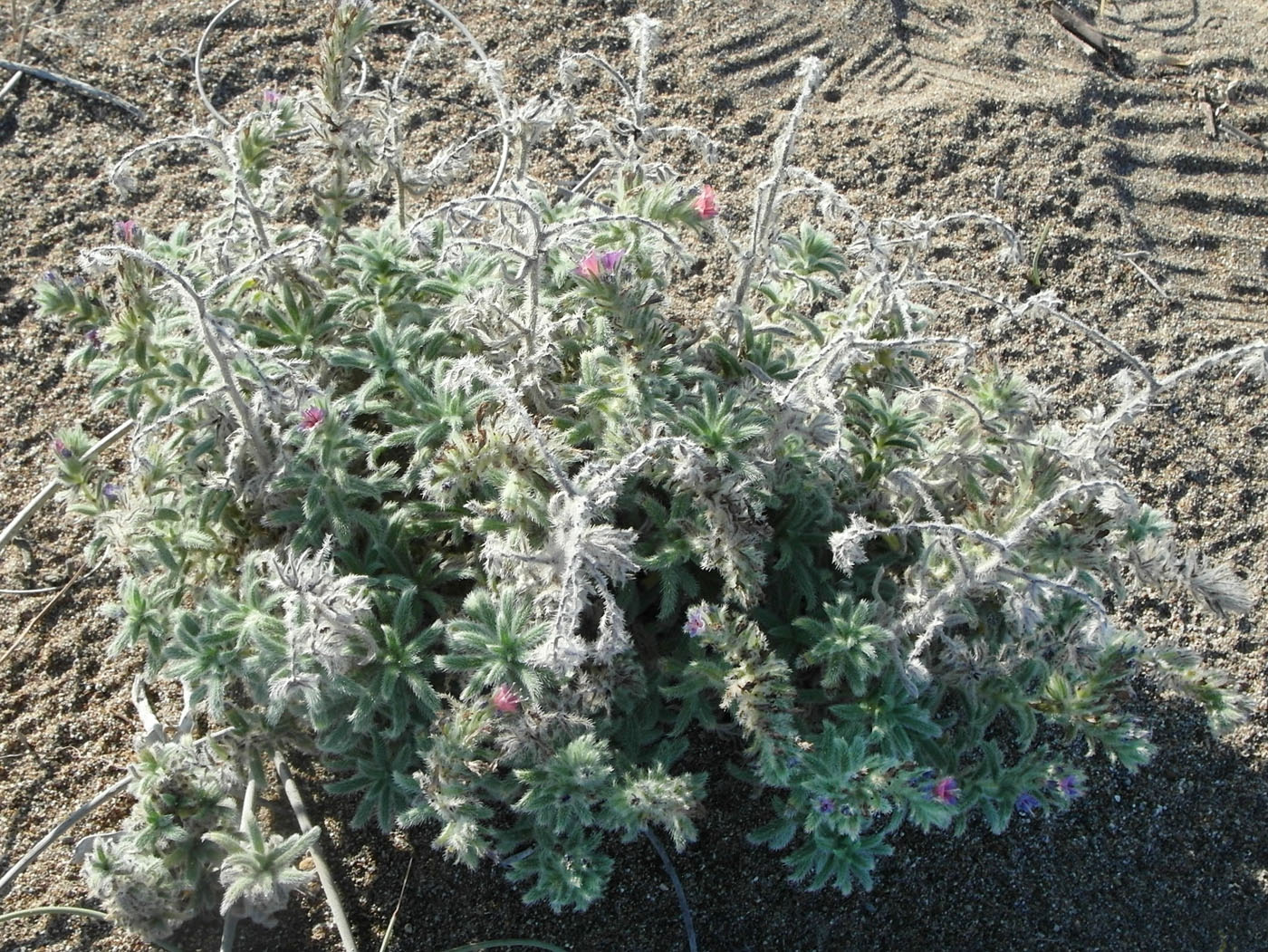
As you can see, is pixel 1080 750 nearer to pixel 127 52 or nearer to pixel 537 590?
pixel 537 590

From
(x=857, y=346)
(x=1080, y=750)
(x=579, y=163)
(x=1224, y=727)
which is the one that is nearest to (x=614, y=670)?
(x=857, y=346)

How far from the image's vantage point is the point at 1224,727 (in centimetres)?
257

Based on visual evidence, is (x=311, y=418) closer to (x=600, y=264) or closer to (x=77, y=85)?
(x=600, y=264)

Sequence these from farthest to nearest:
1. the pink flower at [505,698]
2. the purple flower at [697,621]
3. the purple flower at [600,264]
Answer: the purple flower at [600,264] < the purple flower at [697,621] < the pink flower at [505,698]

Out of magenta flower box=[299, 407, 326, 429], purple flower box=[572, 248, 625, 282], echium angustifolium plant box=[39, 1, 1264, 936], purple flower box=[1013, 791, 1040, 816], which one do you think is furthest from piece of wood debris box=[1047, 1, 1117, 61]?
magenta flower box=[299, 407, 326, 429]

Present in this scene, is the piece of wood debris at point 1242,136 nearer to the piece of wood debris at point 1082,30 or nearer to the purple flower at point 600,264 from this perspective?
the piece of wood debris at point 1082,30

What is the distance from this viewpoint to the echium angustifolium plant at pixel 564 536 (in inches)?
95.5

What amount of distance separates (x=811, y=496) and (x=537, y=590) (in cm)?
74

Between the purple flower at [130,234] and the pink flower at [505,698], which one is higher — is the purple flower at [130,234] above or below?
above

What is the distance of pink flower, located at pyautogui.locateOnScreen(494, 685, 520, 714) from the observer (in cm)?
236

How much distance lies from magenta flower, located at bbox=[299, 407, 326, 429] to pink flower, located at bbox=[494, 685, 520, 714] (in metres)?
0.71

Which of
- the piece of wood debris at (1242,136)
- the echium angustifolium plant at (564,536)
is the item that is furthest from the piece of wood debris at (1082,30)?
the echium angustifolium plant at (564,536)

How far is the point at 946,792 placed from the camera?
2459 mm

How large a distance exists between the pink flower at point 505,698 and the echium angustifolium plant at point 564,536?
0.03 feet
